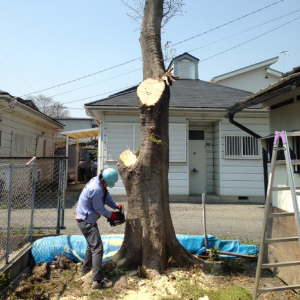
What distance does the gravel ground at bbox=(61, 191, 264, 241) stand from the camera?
6219 mm

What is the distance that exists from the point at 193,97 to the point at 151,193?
8624 mm

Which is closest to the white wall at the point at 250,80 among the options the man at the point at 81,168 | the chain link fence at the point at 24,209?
the man at the point at 81,168

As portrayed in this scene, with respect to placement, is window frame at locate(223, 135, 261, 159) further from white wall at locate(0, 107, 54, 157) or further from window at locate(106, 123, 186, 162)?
white wall at locate(0, 107, 54, 157)

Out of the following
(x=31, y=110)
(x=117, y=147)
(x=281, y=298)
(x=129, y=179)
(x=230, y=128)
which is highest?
(x=31, y=110)

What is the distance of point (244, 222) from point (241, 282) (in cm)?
390

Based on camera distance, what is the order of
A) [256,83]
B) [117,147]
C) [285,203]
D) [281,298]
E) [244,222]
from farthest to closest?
[256,83] < [117,147] < [244,222] < [285,203] < [281,298]

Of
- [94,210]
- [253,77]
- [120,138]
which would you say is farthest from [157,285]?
[253,77]

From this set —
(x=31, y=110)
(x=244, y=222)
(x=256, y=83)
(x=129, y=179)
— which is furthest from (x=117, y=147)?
(x=256, y=83)

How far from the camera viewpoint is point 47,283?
12.1 ft

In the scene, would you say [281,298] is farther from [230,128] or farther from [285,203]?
[230,128]

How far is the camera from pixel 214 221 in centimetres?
747

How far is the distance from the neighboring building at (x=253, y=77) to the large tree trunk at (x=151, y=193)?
62.5 ft

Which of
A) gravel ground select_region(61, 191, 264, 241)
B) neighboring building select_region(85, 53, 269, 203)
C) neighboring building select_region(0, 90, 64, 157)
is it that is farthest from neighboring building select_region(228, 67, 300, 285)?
neighboring building select_region(0, 90, 64, 157)

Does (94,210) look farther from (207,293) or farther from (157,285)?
(207,293)
